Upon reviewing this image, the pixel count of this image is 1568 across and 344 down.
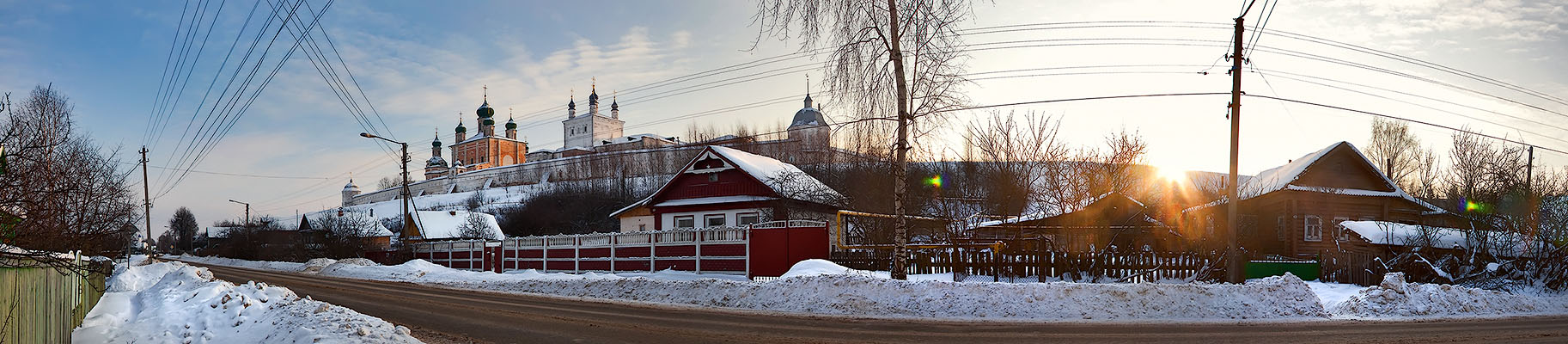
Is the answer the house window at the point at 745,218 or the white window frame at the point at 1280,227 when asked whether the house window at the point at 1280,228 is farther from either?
the house window at the point at 745,218

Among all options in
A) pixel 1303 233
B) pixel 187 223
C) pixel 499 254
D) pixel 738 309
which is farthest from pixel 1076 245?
pixel 187 223

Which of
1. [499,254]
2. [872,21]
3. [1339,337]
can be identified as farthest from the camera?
[499,254]

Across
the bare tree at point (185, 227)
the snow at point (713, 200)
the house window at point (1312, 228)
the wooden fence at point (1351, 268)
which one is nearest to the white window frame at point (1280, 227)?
the house window at point (1312, 228)

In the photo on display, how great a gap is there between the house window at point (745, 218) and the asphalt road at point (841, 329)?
16824 mm

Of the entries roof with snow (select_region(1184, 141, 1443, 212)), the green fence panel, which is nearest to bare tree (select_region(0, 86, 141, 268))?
the green fence panel

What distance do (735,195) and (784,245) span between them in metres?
9.71

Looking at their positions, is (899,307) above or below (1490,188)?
below

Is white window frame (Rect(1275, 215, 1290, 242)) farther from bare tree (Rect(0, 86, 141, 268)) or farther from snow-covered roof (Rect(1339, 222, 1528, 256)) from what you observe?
bare tree (Rect(0, 86, 141, 268))

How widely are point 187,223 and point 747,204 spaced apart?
360ft

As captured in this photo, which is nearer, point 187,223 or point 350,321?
point 350,321

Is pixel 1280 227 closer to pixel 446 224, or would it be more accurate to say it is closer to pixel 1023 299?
pixel 1023 299

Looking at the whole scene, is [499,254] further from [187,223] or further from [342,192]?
[342,192]

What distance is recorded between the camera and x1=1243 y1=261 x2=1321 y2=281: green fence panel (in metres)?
21.9

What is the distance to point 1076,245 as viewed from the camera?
62.6 ft
